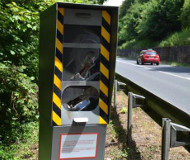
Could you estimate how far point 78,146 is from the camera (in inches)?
139

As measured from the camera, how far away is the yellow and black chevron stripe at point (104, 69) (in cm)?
359

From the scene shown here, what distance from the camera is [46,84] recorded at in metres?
3.72

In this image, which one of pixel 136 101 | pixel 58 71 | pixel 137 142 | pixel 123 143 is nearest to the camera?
pixel 58 71

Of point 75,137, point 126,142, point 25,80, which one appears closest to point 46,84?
point 75,137

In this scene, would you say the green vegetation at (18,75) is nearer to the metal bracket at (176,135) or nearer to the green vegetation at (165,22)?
the metal bracket at (176,135)

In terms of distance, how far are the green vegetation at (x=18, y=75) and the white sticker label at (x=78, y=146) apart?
2.85 meters

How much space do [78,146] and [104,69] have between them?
867 mm

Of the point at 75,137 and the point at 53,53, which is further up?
the point at 53,53

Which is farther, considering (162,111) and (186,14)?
(186,14)


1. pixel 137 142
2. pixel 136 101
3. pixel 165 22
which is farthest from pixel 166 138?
pixel 165 22

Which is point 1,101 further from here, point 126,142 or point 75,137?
point 75,137

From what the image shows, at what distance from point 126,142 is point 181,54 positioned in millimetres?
33680

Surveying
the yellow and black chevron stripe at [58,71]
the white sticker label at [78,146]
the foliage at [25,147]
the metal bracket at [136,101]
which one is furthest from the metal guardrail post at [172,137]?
the foliage at [25,147]

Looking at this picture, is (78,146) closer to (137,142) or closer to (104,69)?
(104,69)
